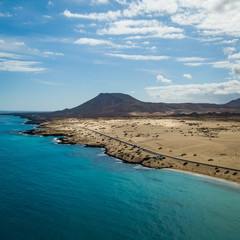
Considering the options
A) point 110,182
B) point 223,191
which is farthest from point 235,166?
point 110,182

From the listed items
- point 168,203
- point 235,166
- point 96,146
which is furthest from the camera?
point 96,146

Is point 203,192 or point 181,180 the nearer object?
point 203,192

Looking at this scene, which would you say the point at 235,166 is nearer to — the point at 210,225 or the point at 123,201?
the point at 210,225

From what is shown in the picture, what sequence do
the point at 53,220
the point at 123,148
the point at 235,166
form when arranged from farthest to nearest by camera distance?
the point at 123,148 → the point at 235,166 → the point at 53,220

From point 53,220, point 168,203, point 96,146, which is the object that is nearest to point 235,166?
point 168,203

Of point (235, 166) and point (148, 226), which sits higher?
point (235, 166)

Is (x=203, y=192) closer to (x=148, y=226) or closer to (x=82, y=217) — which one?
(x=148, y=226)
